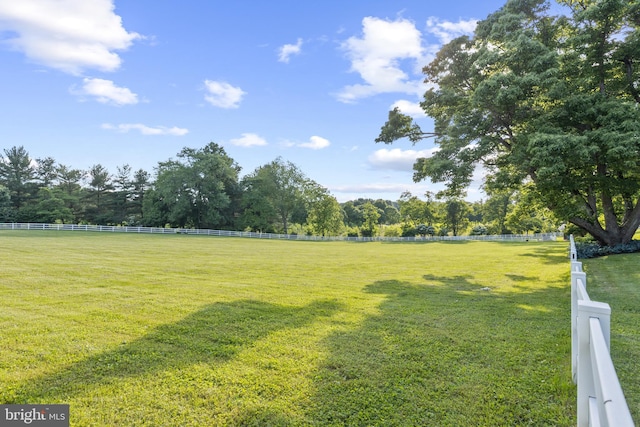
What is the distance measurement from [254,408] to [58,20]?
11.1m

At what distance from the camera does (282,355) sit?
12.7 ft

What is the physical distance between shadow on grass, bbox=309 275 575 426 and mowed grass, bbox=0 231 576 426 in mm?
16

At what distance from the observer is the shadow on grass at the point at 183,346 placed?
122 inches

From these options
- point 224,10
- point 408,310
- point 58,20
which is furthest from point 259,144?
point 408,310

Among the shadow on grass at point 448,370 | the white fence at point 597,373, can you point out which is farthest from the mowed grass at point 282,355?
the white fence at point 597,373

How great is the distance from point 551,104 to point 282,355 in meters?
13.2

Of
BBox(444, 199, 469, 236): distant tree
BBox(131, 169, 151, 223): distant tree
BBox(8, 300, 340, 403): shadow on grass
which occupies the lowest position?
BBox(8, 300, 340, 403): shadow on grass

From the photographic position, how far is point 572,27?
518 inches

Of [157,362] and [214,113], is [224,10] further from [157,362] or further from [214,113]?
[157,362]

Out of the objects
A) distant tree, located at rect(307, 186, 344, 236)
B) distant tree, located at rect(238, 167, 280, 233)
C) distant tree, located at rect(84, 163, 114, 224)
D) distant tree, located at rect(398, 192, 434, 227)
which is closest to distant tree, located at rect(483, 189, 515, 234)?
distant tree, located at rect(398, 192, 434, 227)

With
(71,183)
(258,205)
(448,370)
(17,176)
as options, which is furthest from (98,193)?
(448,370)

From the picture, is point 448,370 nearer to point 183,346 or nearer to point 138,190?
point 183,346

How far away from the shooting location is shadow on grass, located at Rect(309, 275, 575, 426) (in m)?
2.81

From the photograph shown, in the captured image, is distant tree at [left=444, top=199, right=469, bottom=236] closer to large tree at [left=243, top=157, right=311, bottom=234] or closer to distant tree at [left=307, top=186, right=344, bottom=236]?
distant tree at [left=307, top=186, right=344, bottom=236]
